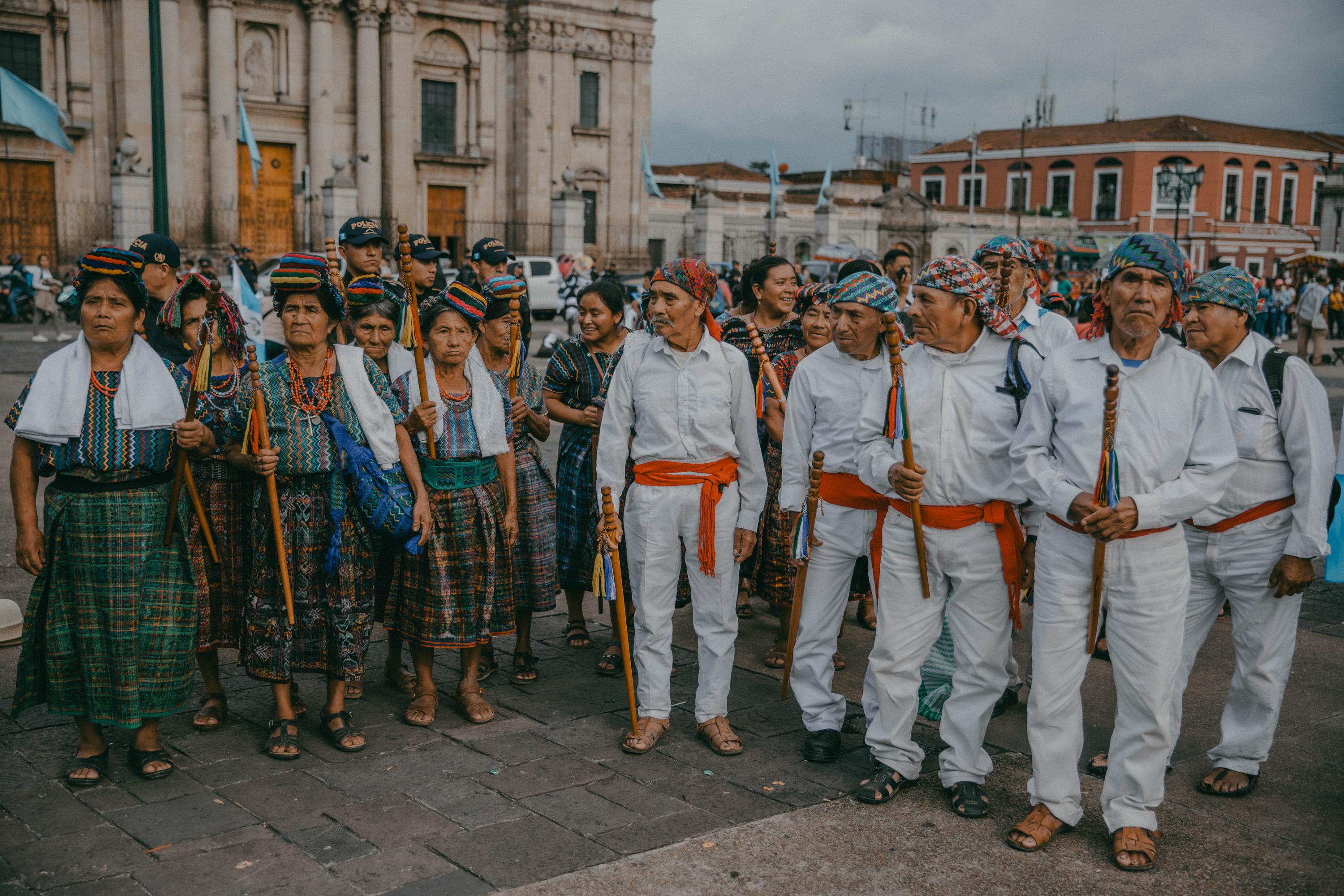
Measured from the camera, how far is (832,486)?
4.99m

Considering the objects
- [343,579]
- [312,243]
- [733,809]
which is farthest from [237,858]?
[312,243]

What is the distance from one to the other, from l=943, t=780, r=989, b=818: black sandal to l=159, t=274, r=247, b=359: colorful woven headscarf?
330cm

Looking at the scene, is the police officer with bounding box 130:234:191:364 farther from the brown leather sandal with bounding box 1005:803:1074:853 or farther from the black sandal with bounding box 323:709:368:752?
the brown leather sandal with bounding box 1005:803:1074:853

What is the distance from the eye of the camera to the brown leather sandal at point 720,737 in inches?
194

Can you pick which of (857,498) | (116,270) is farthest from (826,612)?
(116,270)

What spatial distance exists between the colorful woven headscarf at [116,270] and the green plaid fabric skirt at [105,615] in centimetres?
74

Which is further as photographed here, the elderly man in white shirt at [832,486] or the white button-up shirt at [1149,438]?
the elderly man in white shirt at [832,486]

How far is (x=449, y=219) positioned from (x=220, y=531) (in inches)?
1359

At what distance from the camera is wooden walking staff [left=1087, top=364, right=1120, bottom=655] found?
3.87 meters

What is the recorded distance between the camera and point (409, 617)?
5246 millimetres

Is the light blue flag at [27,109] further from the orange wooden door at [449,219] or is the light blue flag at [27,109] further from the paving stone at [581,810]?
the orange wooden door at [449,219]

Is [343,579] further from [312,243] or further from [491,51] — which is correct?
[491,51]

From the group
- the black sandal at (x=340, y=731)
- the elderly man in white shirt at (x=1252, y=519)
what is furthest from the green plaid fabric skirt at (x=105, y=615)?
the elderly man in white shirt at (x=1252, y=519)

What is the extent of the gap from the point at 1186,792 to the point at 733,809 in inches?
68.8
